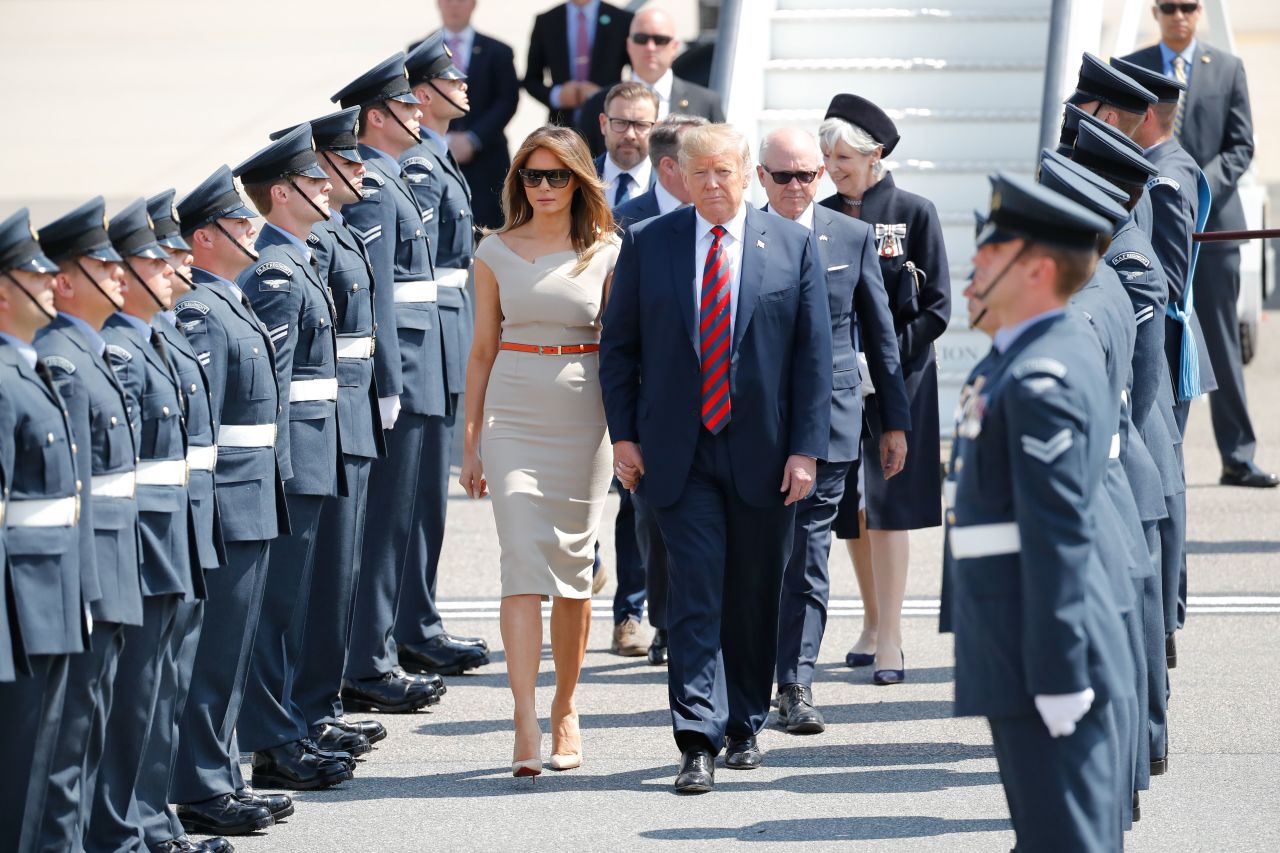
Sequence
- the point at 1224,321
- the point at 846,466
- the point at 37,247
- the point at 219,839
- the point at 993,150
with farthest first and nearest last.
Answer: the point at 993,150
the point at 1224,321
the point at 846,466
the point at 219,839
the point at 37,247

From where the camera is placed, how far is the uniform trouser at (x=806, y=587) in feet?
24.5

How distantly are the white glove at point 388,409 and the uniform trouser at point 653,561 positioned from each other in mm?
913

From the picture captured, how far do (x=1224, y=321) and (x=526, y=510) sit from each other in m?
5.48

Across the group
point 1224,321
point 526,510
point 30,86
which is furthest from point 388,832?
point 30,86

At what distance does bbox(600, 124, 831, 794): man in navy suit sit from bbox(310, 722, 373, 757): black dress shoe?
3.47 ft

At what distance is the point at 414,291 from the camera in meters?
7.89

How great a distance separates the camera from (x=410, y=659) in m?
8.36

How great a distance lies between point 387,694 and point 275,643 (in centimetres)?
109

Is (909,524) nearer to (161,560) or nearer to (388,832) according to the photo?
(388,832)

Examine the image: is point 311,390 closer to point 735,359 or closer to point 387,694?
point 735,359

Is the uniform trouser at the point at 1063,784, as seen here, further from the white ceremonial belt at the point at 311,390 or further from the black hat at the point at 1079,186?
the white ceremonial belt at the point at 311,390

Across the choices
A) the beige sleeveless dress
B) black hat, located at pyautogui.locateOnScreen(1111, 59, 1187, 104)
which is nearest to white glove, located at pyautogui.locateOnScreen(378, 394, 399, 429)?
the beige sleeveless dress

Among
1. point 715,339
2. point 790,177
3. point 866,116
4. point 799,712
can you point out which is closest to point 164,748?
point 715,339

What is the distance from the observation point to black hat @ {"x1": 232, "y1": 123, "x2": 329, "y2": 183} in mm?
6621
